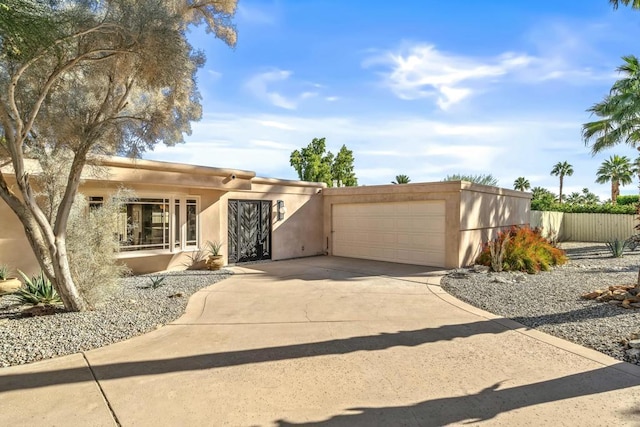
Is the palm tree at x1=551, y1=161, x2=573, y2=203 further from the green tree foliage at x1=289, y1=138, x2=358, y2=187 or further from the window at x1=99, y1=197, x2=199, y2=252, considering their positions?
the window at x1=99, y1=197, x2=199, y2=252

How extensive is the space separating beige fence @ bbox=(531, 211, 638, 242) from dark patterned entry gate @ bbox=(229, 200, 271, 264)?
15150 mm

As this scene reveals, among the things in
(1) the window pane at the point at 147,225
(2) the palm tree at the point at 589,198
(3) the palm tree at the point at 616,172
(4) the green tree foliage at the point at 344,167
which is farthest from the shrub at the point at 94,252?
(2) the palm tree at the point at 589,198

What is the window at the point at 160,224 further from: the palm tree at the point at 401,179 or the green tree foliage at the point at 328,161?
the green tree foliage at the point at 328,161

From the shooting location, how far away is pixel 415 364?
4.40 metres

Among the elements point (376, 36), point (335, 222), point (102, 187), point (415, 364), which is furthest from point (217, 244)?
point (415, 364)

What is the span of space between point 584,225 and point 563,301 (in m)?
20.0

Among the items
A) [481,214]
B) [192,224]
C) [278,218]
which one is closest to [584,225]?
[481,214]

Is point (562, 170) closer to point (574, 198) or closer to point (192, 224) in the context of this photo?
point (574, 198)

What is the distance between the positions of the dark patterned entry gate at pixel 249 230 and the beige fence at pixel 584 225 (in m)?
15.2

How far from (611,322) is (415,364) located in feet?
13.0

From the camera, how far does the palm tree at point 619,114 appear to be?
1510cm

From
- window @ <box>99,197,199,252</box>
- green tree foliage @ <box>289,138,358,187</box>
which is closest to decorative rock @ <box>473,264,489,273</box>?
window @ <box>99,197,199,252</box>

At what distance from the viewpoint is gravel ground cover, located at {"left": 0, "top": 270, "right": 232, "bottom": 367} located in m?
4.77

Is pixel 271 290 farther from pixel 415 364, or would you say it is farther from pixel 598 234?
pixel 598 234
